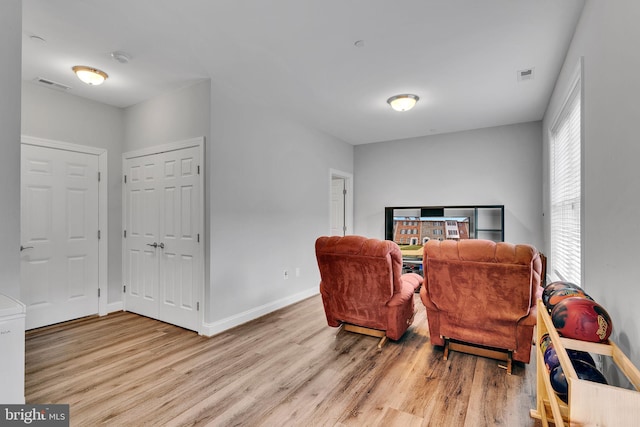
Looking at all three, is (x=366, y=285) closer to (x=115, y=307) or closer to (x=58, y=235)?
(x=115, y=307)

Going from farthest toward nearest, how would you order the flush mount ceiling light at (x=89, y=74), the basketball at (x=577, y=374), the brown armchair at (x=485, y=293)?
the flush mount ceiling light at (x=89, y=74), the brown armchair at (x=485, y=293), the basketball at (x=577, y=374)

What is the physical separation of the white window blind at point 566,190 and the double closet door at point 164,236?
348 centimetres

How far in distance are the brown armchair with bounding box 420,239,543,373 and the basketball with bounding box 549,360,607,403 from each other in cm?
89

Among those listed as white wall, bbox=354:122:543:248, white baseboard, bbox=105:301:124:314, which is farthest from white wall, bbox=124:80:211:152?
white wall, bbox=354:122:543:248

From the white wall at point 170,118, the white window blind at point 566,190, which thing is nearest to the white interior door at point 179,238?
the white wall at point 170,118

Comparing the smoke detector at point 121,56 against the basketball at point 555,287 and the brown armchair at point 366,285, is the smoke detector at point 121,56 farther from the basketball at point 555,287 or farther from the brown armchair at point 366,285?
the basketball at point 555,287

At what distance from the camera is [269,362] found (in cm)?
258

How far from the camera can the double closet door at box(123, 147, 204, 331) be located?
3.26 metres

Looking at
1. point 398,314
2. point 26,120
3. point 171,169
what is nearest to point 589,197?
point 398,314

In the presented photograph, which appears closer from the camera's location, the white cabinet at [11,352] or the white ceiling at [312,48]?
the white cabinet at [11,352]

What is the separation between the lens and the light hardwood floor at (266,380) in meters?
1.89

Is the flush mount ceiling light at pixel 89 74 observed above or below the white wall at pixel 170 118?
above

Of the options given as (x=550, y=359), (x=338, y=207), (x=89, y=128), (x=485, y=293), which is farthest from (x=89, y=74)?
(x=338, y=207)

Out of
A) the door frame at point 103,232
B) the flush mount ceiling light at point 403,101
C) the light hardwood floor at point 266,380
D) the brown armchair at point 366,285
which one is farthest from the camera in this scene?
the door frame at point 103,232
